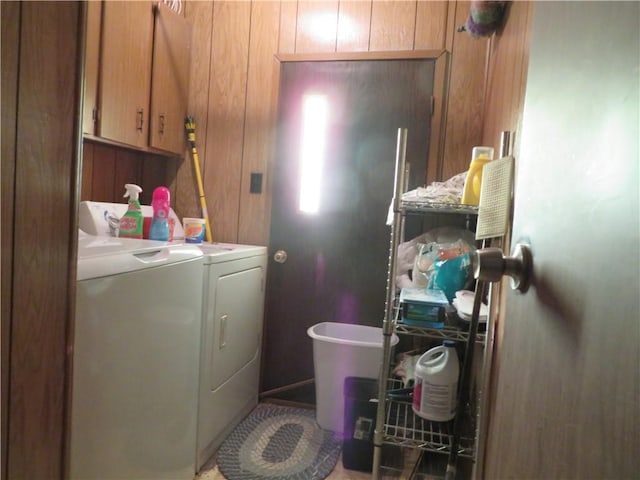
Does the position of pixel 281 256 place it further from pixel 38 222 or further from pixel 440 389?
pixel 38 222

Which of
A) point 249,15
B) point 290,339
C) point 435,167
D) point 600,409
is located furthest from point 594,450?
point 249,15

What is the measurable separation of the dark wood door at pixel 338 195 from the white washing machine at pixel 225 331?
165 mm

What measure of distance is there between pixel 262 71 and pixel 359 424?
1893 mm

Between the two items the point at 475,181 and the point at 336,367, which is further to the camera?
the point at 336,367

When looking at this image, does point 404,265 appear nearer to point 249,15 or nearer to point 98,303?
point 98,303

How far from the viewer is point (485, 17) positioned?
157cm

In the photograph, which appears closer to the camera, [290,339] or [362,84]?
[362,84]

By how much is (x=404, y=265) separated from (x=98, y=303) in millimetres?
1197

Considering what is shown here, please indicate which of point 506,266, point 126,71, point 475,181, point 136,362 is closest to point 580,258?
point 506,266

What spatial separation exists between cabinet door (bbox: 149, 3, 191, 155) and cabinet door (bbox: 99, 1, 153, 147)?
0.04 m

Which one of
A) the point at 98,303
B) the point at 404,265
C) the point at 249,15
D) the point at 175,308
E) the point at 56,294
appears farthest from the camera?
the point at 249,15

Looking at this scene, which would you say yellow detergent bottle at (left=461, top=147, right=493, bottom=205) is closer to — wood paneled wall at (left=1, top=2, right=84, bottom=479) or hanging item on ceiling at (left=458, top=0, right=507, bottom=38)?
hanging item on ceiling at (left=458, top=0, right=507, bottom=38)

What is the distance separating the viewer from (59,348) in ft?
2.50

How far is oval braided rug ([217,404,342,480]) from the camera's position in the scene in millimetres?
1703
